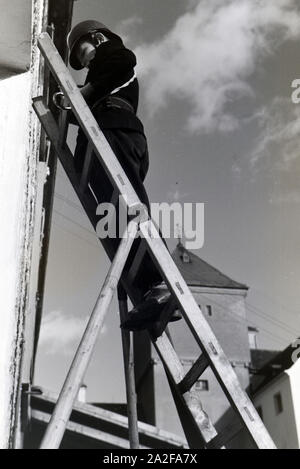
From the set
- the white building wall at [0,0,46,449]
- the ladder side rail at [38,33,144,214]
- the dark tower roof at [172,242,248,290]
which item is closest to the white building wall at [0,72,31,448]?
the white building wall at [0,0,46,449]

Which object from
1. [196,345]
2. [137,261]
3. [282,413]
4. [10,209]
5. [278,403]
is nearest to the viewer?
[10,209]

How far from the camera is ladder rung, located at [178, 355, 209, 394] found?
1.72 m

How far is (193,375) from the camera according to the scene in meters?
1.82

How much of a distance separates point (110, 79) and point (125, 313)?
85 cm

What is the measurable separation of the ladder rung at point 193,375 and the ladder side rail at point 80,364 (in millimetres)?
369

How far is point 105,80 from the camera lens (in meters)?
2.05

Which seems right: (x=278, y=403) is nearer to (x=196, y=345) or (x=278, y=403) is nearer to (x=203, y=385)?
(x=203, y=385)

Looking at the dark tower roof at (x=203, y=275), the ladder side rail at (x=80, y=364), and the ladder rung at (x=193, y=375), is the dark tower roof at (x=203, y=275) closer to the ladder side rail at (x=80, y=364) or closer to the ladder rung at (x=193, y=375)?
the ladder rung at (x=193, y=375)

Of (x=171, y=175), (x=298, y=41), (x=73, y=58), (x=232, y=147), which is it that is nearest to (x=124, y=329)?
(x=73, y=58)

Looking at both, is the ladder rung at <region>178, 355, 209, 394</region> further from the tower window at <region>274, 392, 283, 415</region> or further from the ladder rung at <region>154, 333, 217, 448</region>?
the tower window at <region>274, 392, 283, 415</region>

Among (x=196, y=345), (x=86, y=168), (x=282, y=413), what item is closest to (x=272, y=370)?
(x=282, y=413)

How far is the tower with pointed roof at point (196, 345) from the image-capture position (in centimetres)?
1814
